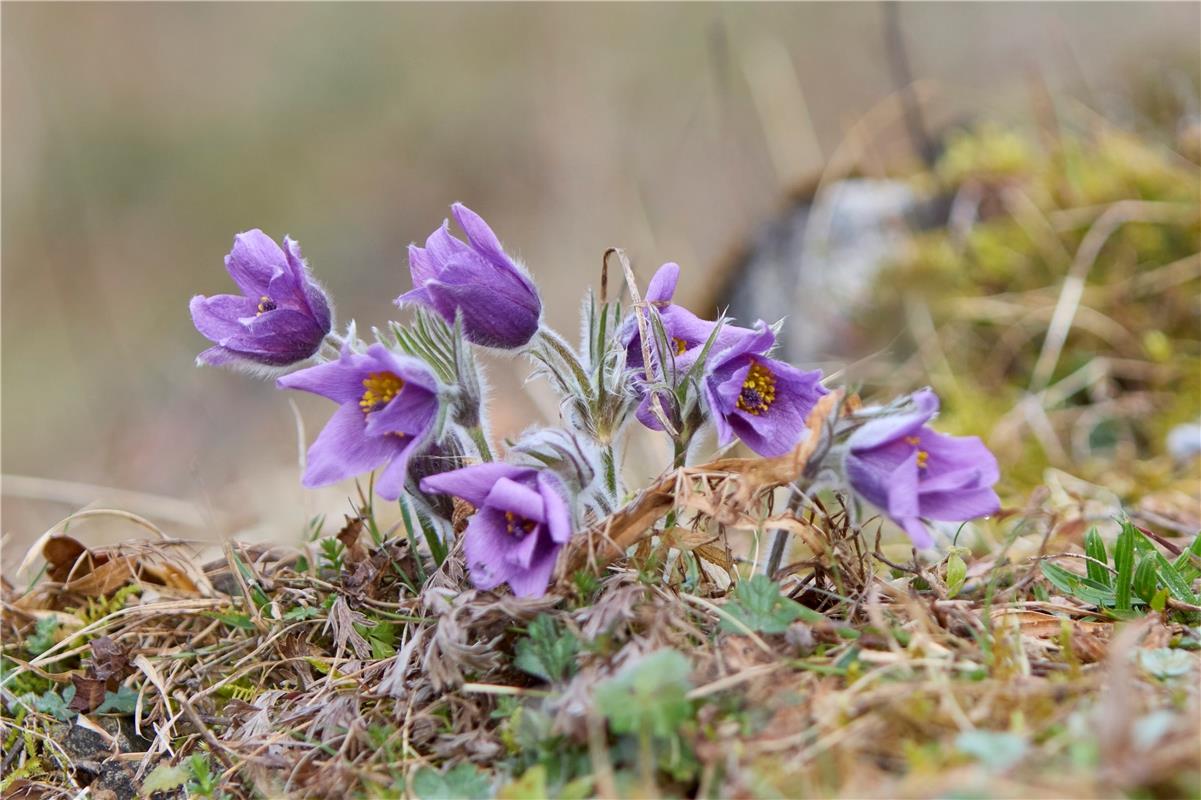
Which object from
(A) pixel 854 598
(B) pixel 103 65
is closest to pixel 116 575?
(A) pixel 854 598

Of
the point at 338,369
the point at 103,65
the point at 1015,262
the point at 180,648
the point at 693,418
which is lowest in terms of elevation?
the point at 1015,262

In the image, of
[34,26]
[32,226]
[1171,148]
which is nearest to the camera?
[1171,148]

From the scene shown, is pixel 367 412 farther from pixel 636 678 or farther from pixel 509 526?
pixel 636 678

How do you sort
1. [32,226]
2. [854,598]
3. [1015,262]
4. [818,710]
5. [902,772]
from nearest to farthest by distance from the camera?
[902,772], [818,710], [854,598], [1015,262], [32,226]

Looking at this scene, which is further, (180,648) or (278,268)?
(180,648)

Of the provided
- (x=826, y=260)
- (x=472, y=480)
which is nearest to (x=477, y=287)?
(x=472, y=480)

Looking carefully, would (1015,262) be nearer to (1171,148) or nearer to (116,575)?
(1171,148)

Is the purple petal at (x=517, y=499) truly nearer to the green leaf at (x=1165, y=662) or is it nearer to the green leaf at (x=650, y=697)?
the green leaf at (x=650, y=697)

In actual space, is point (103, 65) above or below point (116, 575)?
above
